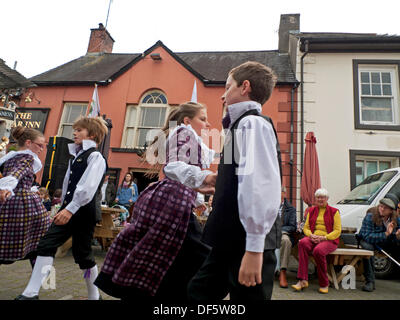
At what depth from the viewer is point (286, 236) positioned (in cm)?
474

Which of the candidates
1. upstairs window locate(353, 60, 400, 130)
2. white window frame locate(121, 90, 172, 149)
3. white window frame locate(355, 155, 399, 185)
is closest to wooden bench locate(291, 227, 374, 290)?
white window frame locate(355, 155, 399, 185)

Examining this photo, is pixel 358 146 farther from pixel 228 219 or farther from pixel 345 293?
pixel 228 219

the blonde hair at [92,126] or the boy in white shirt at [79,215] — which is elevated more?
the blonde hair at [92,126]

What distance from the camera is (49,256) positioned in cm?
242

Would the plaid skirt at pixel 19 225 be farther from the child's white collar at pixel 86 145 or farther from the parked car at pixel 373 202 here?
the parked car at pixel 373 202

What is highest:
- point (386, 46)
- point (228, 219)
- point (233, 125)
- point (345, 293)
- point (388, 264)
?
point (386, 46)

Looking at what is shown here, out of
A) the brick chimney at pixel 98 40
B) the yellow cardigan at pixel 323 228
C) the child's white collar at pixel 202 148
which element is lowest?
the yellow cardigan at pixel 323 228

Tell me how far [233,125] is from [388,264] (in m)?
5.75

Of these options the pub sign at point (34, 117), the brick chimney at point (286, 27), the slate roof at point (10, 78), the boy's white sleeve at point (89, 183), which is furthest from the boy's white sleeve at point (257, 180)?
the brick chimney at point (286, 27)

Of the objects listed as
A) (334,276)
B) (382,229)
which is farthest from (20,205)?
(382,229)

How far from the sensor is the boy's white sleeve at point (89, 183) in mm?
2449

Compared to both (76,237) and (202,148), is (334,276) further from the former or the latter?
(76,237)

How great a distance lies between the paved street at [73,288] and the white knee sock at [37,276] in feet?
1.48

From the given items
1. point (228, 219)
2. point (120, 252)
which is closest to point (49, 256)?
point (120, 252)
